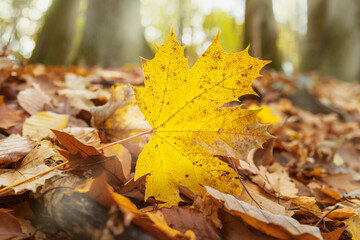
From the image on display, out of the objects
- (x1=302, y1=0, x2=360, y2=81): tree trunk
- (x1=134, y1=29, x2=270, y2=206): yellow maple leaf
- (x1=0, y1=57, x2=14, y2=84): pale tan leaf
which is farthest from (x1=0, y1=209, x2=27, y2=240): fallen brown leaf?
(x1=302, y1=0, x2=360, y2=81): tree trunk

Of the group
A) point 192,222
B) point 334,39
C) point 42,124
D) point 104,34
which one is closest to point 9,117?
point 42,124

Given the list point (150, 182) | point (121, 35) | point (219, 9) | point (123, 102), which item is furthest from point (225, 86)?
point (219, 9)

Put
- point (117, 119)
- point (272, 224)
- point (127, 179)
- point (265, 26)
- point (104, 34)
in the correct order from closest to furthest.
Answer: point (272, 224) → point (127, 179) → point (117, 119) → point (104, 34) → point (265, 26)

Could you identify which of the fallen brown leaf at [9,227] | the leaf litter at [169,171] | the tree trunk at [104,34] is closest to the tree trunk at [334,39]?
the tree trunk at [104,34]

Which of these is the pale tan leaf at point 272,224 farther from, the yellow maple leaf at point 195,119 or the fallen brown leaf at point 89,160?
the fallen brown leaf at point 89,160

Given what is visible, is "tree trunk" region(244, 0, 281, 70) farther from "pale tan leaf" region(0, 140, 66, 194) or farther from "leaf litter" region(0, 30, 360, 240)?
"pale tan leaf" region(0, 140, 66, 194)

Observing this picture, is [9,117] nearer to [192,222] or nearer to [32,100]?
[32,100]
